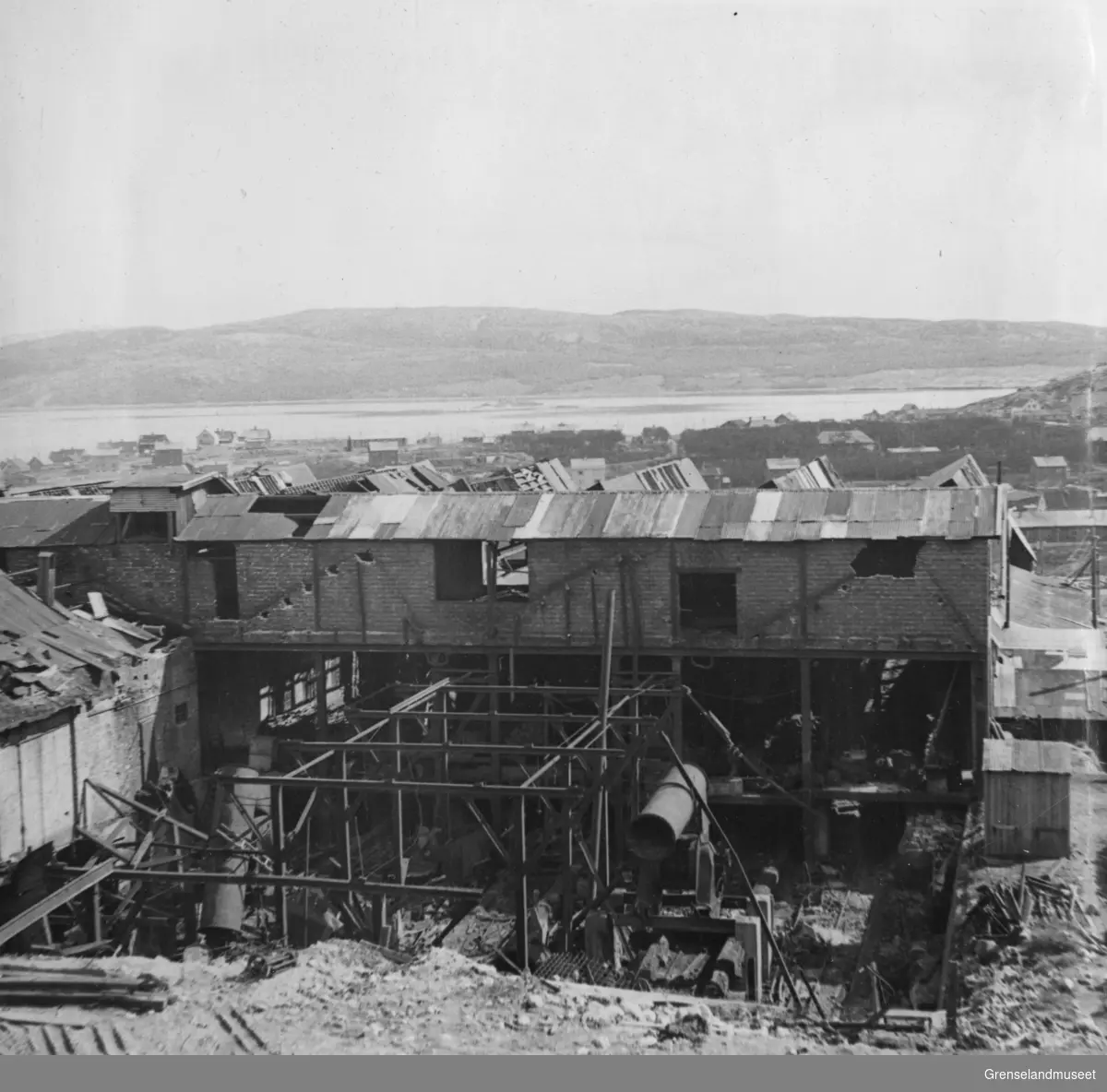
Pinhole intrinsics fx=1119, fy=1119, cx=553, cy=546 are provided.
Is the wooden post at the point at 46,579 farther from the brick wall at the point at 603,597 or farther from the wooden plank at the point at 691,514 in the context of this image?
the wooden plank at the point at 691,514

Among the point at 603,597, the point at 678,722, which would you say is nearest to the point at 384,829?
the point at 603,597

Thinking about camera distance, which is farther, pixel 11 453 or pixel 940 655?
pixel 11 453

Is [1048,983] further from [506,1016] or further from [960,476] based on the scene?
[960,476]

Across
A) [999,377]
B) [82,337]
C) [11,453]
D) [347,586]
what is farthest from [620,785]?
[999,377]

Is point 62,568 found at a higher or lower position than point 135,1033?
higher

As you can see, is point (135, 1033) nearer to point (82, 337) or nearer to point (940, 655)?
point (82, 337)

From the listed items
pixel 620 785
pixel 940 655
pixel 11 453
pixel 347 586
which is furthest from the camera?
pixel 11 453
